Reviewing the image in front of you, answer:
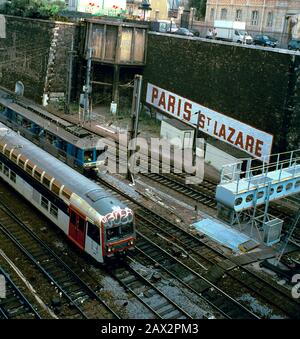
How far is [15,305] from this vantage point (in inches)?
568

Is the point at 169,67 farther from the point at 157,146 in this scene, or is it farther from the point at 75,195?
the point at 75,195

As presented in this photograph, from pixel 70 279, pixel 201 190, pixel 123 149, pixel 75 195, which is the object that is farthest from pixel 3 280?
pixel 123 149

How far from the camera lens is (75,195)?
667 inches

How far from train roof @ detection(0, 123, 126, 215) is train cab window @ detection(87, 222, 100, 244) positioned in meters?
0.59

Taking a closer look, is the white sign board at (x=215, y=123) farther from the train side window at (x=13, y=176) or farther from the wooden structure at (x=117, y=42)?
the train side window at (x=13, y=176)

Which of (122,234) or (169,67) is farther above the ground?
(169,67)

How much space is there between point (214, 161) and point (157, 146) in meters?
4.65

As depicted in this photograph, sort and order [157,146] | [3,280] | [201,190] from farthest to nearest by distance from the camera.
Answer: [157,146] < [201,190] < [3,280]

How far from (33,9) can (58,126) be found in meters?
22.2

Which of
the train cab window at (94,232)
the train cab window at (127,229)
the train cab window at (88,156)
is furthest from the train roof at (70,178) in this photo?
the train cab window at (88,156)

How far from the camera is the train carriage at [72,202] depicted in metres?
15.8

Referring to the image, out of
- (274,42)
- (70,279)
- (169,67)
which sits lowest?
(70,279)

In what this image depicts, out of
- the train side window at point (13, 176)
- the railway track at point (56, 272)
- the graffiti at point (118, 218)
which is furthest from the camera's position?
the train side window at point (13, 176)

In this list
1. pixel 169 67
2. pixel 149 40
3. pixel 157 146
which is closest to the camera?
pixel 157 146
